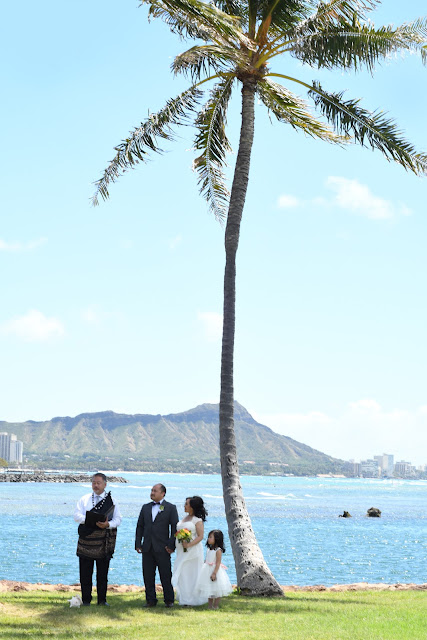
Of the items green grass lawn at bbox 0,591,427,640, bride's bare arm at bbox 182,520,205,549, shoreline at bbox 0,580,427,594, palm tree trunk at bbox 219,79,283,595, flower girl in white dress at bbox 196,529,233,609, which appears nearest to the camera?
green grass lawn at bbox 0,591,427,640

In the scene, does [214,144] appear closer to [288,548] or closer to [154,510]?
[154,510]

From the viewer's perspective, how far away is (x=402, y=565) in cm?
3722

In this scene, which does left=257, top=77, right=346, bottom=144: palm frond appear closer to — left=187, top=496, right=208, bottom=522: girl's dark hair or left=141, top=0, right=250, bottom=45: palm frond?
left=141, top=0, right=250, bottom=45: palm frond

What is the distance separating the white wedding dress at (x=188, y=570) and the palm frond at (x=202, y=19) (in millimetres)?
9146

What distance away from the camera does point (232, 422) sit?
1558cm

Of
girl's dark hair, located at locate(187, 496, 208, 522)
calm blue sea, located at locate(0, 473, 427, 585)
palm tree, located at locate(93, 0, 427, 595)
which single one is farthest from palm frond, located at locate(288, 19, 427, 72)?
calm blue sea, located at locate(0, 473, 427, 585)

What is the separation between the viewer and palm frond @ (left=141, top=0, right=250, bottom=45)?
1509 cm

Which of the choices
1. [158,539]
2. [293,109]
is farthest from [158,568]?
[293,109]

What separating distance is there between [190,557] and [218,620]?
1.18 meters

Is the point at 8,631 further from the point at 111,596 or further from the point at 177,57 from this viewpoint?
the point at 177,57

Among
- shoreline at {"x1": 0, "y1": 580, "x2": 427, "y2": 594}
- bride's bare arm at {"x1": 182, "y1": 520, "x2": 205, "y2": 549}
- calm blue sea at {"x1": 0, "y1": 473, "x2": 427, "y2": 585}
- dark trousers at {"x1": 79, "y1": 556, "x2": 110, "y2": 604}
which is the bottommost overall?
calm blue sea at {"x1": 0, "y1": 473, "x2": 427, "y2": 585}

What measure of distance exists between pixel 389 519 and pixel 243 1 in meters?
71.0

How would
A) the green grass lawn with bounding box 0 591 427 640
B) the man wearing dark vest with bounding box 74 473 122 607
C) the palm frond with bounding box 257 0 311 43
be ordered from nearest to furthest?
the green grass lawn with bounding box 0 591 427 640 → the man wearing dark vest with bounding box 74 473 122 607 → the palm frond with bounding box 257 0 311 43

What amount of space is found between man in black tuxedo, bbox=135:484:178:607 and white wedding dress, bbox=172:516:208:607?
0.47ft
